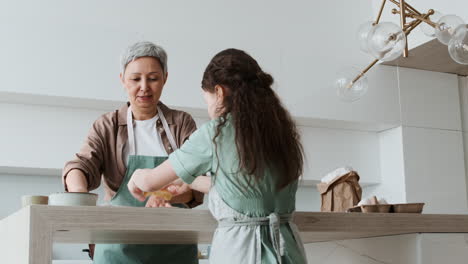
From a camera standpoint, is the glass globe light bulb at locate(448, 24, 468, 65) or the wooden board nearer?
the glass globe light bulb at locate(448, 24, 468, 65)

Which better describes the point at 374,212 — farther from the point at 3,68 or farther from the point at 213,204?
the point at 3,68

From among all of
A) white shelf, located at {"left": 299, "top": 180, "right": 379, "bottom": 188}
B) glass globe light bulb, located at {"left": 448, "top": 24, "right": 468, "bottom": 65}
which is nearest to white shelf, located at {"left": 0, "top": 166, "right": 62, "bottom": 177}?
white shelf, located at {"left": 299, "top": 180, "right": 379, "bottom": 188}

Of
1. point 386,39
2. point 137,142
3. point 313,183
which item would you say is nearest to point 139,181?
point 137,142

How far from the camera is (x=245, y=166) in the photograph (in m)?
1.56

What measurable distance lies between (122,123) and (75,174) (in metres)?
0.29

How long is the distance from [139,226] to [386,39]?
5.17ft

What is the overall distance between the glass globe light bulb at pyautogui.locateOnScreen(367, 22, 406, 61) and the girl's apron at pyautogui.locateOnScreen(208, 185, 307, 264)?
1388mm

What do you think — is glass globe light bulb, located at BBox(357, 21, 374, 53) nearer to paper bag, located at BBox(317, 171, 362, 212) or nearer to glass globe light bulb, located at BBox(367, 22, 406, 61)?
glass globe light bulb, located at BBox(367, 22, 406, 61)

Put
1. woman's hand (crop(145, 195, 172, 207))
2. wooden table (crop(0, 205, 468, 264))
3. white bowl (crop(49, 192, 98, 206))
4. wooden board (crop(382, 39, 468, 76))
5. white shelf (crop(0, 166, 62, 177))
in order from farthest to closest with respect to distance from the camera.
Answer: wooden board (crop(382, 39, 468, 76)) < white shelf (crop(0, 166, 62, 177)) < woman's hand (crop(145, 195, 172, 207)) < white bowl (crop(49, 192, 98, 206)) < wooden table (crop(0, 205, 468, 264))

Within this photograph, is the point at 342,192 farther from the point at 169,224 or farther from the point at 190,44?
the point at 190,44

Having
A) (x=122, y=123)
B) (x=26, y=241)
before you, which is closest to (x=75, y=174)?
(x=122, y=123)

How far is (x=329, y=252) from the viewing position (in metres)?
2.42

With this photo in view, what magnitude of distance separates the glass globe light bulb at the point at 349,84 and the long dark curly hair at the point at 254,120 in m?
1.62

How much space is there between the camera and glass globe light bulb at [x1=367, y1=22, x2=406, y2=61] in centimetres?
277
